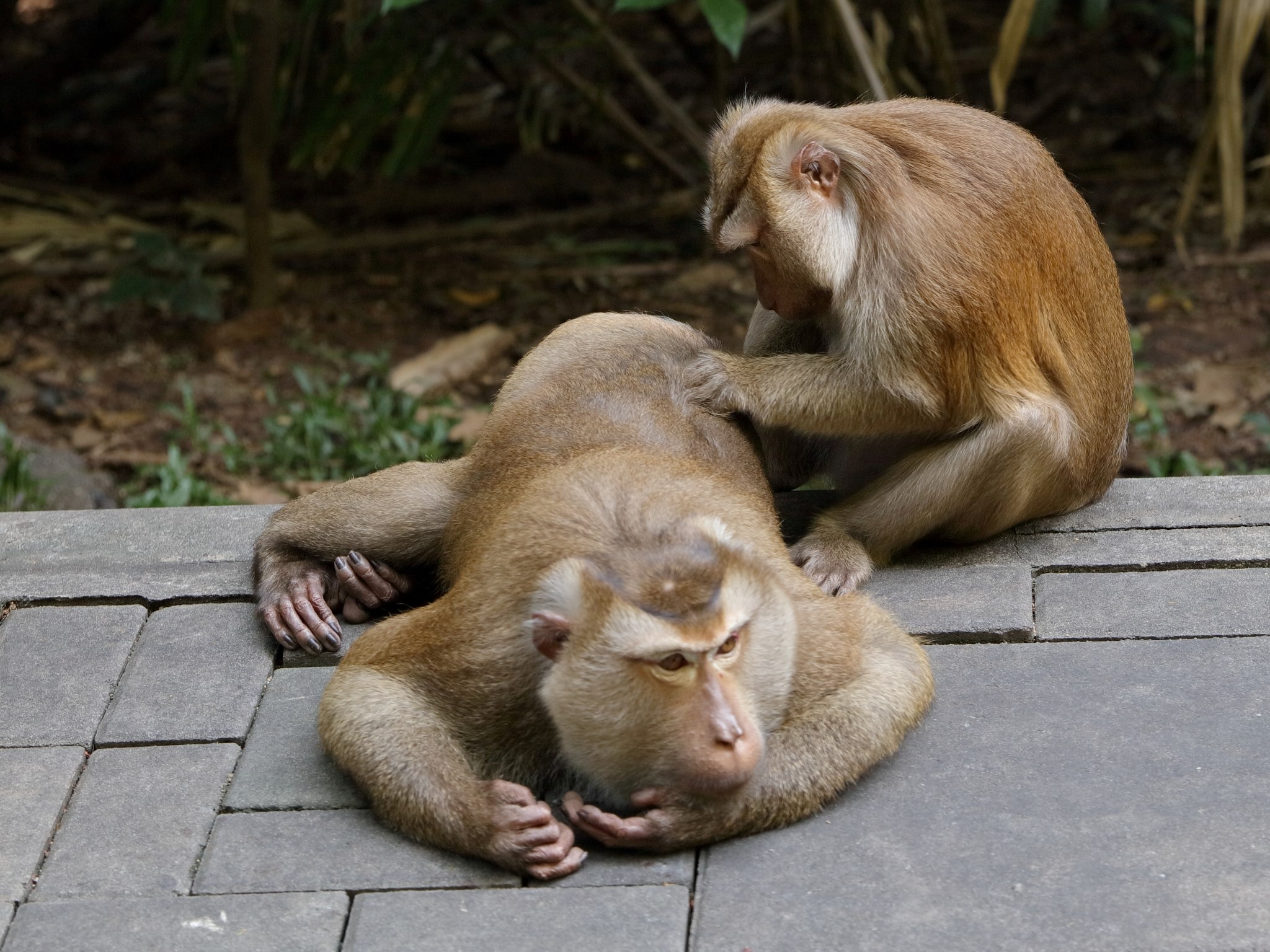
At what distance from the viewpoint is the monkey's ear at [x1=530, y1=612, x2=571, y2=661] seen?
3.59 m

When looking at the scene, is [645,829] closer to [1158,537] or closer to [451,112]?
[1158,537]

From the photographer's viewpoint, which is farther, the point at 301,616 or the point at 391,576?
the point at 391,576

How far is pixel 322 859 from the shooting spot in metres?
3.71

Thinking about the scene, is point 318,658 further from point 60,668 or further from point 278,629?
point 60,668

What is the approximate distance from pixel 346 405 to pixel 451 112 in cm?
329

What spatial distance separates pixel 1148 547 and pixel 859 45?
10.3ft

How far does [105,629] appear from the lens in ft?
15.7

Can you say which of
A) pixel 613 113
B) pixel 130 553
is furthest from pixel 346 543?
pixel 613 113

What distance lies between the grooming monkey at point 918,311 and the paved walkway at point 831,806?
239 mm

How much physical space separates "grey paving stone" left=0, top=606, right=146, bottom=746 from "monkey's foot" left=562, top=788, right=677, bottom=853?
146cm

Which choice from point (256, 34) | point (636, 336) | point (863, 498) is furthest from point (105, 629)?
point (256, 34)

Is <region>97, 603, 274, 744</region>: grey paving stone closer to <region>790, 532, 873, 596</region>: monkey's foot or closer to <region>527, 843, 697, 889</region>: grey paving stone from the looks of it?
<region>527, 843, 697, 889</region>: grey paving stone

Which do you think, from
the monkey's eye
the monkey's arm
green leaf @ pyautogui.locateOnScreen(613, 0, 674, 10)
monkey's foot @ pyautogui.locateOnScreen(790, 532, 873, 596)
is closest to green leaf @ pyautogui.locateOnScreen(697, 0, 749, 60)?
green leaf @ pyautogui.locateOnScreen(613, 0, 674, 10)

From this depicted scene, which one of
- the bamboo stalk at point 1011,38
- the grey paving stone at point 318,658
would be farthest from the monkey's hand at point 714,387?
the bamboo stalk at point 1011,38
